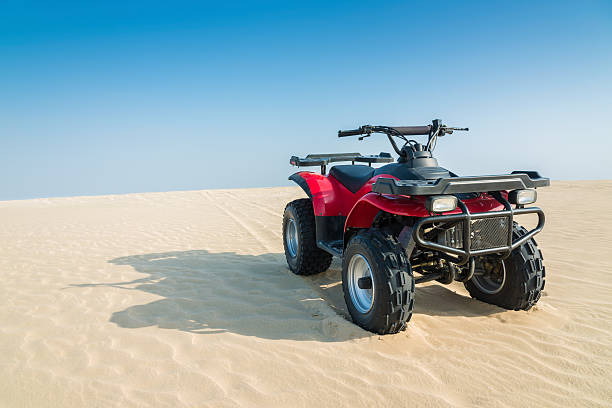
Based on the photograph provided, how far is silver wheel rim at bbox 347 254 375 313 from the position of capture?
340 cm

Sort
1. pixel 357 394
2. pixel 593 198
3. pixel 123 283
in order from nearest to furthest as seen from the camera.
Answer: pixel 357 394 < pixel 123 283 < pixel 593 198

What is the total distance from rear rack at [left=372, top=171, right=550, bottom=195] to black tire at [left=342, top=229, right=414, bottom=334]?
0.46 m

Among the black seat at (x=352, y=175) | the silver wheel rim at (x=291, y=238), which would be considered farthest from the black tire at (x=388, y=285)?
the silver wheel rim at (x=291, y=238)

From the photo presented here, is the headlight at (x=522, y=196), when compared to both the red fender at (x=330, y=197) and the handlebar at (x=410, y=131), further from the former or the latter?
the red fender at (x=330, y=197)

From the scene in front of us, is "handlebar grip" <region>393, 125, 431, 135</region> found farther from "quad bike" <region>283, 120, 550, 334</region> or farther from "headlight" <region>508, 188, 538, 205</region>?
"headlight" <region>508, 188, 538, 205</region>

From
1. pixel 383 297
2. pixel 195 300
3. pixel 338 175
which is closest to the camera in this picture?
pixel 383 297

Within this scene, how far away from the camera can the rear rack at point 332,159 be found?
17.3 feet

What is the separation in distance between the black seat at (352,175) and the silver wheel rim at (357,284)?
112 centimetres

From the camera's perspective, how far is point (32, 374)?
2.71m

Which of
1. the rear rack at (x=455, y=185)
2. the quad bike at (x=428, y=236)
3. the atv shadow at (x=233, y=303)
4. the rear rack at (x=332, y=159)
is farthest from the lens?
the rear rack at (x=332, y=159)

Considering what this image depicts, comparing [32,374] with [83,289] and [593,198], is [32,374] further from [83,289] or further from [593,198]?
[593,198]

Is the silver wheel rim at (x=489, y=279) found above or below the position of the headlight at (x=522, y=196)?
below

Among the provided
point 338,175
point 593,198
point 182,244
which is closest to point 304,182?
point 338,175

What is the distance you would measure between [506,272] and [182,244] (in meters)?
6.09
